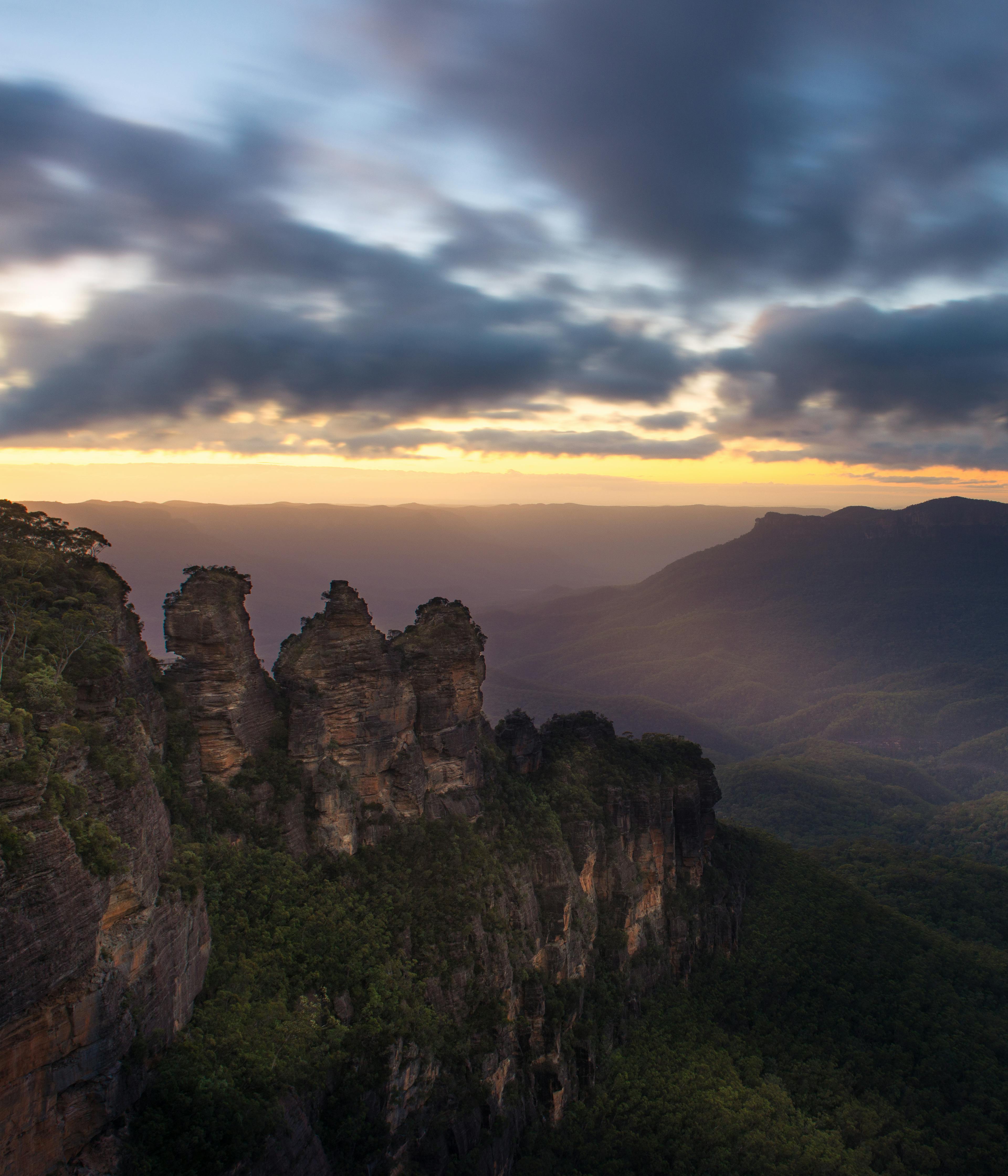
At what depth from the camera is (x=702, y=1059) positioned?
45.1 m

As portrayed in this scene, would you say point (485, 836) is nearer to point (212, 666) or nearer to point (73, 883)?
point (212, 666)

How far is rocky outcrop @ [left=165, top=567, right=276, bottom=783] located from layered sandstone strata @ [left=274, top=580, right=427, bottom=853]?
10.7 ft

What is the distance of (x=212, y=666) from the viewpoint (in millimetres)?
32094

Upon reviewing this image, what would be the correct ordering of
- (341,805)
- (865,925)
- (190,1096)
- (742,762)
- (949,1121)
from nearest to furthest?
(190,1096), (341,805), (949,1121), (865,925), (742,762)

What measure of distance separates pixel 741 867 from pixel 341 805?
4275 centimetres

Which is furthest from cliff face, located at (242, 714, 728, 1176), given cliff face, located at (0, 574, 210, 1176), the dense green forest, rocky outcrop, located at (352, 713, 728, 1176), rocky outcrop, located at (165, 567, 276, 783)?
rocky outcrop, located at (165, 567, 276, 783)

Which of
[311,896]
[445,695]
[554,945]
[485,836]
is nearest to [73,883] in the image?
[311,896]

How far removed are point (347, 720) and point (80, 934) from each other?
19832 mm

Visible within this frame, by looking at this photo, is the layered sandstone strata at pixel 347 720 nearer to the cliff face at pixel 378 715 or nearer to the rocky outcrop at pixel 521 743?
the cliff face at pixel 378 715

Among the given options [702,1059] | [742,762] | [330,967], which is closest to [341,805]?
[330,967]

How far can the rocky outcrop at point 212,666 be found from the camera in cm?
3153

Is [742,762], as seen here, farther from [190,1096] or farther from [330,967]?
[190,1096]

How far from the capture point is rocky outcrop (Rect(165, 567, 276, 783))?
31.5 m

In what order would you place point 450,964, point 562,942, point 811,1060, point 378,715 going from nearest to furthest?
point 450,964
point 378,715
point 562,942
point 811,1060
